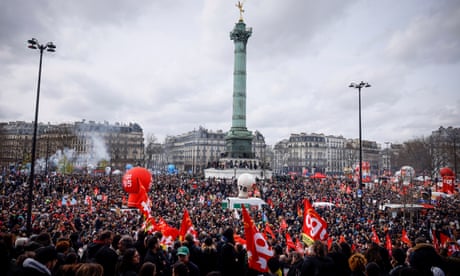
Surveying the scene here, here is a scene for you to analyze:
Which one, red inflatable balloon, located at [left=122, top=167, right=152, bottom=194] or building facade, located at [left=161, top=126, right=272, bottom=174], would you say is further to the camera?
building facade, located at [left=161, top=126, right=272, bottom=174]

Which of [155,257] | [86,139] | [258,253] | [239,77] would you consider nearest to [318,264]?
[258,253]

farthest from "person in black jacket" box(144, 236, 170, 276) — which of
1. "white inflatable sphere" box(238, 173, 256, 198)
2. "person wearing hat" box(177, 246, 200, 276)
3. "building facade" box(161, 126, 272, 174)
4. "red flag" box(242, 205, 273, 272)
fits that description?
"building facade" box(161, 126, 272, 174)

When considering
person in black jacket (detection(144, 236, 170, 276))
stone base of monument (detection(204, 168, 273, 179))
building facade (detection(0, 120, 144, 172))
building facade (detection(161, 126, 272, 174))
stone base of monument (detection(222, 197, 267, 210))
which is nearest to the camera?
person in black jacket (detection(144, 236, 170, 276))

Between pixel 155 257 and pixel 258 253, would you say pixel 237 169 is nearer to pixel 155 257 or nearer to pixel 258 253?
pixel 258 253

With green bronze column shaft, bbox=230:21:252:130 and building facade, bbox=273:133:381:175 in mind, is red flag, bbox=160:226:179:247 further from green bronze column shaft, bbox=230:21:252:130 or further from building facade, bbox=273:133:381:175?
building facade, bbox=273:133:381:175

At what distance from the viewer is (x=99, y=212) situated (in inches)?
792

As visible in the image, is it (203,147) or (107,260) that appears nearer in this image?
(107,260)

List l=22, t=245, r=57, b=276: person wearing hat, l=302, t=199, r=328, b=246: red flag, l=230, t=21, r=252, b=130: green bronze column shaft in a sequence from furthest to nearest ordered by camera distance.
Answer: l=230, t=21, r=252, b=130: green bronze column shaft
l=302, t=199, r=328, b=246: red flag
l=22, t=245, r=57, b=276: person wearing hat

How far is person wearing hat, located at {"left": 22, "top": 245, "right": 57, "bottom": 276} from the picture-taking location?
169 inches

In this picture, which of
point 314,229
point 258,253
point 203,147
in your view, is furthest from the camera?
point 203,147

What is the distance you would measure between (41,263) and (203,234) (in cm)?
876

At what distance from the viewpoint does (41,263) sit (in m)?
4.59

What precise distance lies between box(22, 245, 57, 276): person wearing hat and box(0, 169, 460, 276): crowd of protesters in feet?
0.04

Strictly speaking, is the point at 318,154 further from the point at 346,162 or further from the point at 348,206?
the point at 348,206
